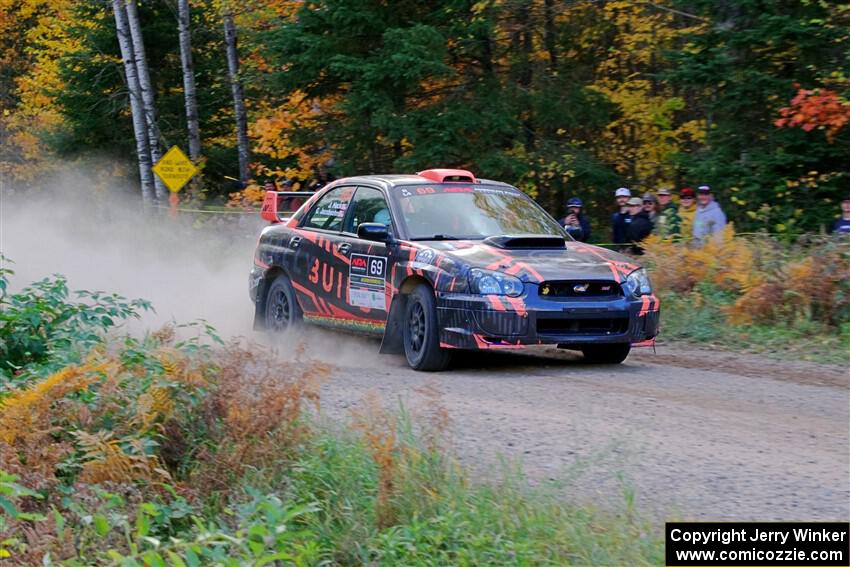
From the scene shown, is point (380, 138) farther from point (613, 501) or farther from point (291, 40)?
point (613, 501)

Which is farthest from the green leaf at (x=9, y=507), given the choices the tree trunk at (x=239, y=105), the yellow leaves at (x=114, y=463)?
the tree trunk at (x=239, y=105)

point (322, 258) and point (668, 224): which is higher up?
point (322, 258)

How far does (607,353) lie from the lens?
10.7 m

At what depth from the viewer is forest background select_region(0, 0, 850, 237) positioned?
17391mm

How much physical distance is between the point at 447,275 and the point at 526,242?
3.03 ft

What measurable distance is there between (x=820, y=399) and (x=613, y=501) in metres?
3.59

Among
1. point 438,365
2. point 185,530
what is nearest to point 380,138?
point 438,365

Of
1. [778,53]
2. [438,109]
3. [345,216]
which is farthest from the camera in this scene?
[438,109]

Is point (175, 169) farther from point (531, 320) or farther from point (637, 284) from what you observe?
point (531, 320)

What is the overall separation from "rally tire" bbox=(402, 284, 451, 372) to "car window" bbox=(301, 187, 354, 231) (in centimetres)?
172

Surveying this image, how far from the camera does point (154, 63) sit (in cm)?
3397

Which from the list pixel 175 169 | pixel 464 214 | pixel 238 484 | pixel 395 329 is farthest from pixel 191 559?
pixel 175 169

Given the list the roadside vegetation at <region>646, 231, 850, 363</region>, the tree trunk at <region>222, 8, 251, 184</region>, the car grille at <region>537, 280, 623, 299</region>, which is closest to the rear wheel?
the car grille at <region>537, 280, 623, 299</region>

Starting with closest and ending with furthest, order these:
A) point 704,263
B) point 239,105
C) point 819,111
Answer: point 704,263
point 819,111
point 239,105
